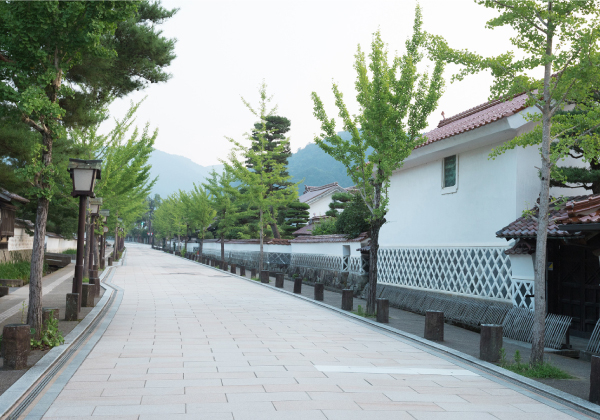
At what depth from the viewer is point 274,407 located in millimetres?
5945

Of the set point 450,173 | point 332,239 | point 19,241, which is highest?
point 450,173

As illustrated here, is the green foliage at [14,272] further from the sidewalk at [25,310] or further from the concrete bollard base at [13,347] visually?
the concrete bollard base at [13,347]

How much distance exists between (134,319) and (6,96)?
637cm

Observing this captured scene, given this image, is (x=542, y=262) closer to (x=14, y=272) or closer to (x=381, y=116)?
(x=381, y=116)

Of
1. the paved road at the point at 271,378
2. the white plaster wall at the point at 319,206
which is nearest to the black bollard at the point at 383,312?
the paved road at the point at 271,378

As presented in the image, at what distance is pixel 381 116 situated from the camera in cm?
1436

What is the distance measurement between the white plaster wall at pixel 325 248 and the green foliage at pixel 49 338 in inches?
599

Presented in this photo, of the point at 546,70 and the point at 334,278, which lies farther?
the point at 334,278

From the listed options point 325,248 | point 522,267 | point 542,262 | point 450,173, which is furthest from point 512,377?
point 325,248

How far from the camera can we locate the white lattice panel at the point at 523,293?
12177 millimetres

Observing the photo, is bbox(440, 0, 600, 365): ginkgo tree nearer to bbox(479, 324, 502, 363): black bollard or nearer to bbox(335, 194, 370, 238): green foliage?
bbox(479, 324, 502, 363): black bollard

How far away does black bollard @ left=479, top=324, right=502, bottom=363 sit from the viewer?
29.9 ft

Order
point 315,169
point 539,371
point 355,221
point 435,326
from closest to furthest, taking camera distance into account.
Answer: point 539,371 → point 435,326 → point 355,221 → point 315,169

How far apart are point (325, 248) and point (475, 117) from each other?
1137 centimetres
